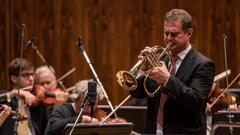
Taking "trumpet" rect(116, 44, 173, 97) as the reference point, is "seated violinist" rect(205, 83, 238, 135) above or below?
below

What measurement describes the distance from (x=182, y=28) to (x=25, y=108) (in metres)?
2.80

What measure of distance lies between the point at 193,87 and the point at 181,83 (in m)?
0.12

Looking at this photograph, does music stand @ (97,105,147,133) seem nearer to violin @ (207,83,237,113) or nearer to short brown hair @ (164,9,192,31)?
violin @ (207,83,237,113)

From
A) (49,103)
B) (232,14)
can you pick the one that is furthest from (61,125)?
(232,14)

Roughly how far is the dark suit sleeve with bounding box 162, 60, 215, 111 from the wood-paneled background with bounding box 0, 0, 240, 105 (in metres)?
4.47

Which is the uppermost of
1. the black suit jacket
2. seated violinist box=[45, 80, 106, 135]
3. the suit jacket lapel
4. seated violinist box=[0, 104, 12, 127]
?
the suit jacket lapel

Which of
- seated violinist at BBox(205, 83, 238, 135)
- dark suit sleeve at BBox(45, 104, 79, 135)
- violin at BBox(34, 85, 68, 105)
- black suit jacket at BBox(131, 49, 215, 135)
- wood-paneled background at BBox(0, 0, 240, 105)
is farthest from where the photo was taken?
wood-paneled background at BBox(0, 0, 240, 105)

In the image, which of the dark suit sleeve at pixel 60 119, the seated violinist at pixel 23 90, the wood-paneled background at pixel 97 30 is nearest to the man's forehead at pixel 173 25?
the dark suit sleeve at pixel 60 119

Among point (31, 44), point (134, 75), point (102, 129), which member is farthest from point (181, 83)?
point (31, 44)

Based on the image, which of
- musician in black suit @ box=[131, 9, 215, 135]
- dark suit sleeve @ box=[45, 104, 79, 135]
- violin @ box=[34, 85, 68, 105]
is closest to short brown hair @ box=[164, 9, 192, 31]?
musician in black suit @ box=[131, 9, 215, 135]

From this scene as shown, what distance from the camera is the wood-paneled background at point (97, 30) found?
846 centimetres

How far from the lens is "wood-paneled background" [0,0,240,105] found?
846 cm

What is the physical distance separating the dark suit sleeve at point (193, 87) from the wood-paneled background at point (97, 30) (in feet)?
14.7

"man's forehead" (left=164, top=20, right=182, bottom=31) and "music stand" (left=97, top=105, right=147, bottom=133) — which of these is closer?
"man's forehead" (left=164, top=20, right=182, bottom=31)
